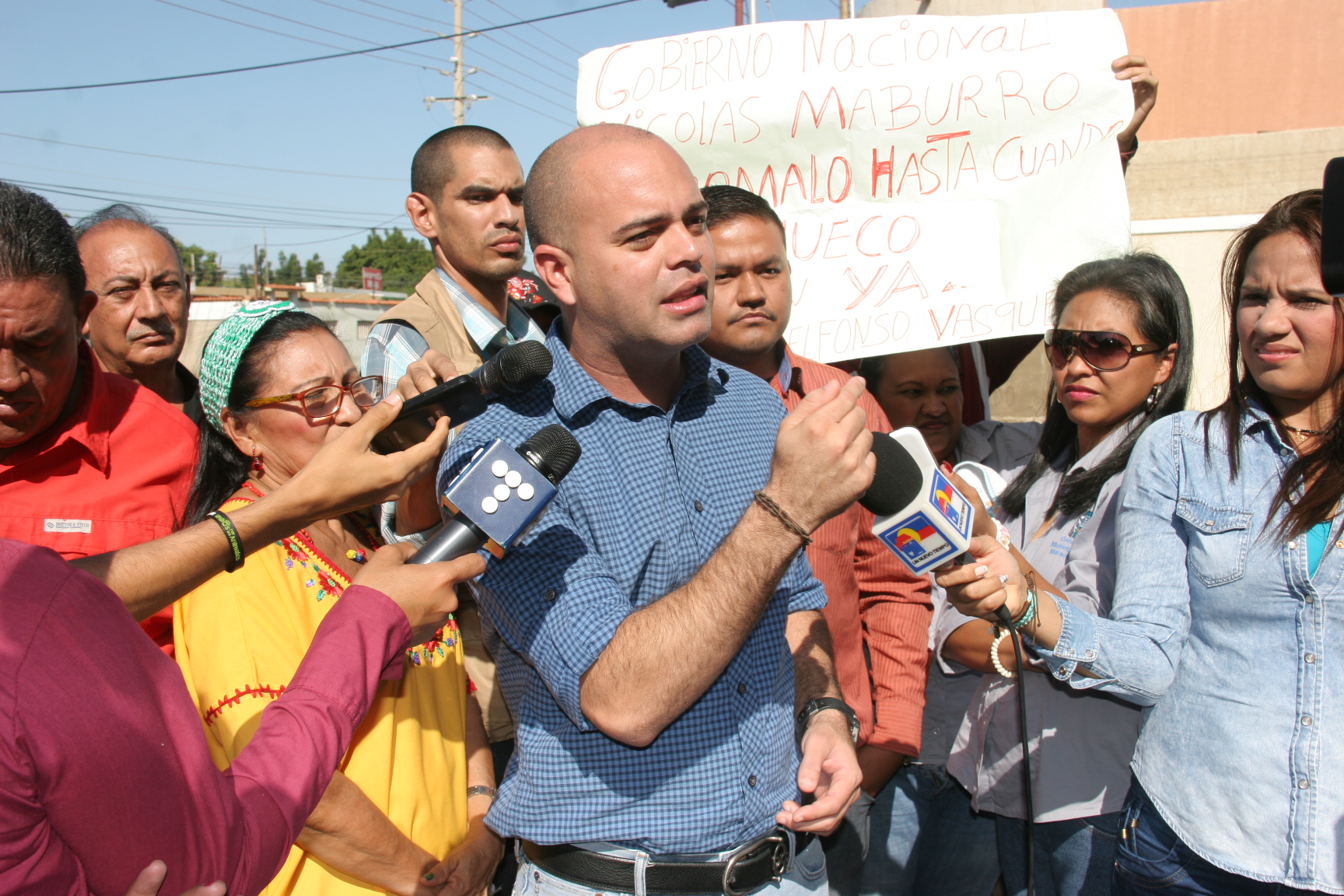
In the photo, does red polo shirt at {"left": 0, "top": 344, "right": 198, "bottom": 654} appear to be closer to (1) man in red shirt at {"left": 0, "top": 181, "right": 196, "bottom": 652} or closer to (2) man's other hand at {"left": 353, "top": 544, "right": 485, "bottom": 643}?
(1) man in red shirt at {"left": 0, "top": 181, "right": 196, "bottom": 652}

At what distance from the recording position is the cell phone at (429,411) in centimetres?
180

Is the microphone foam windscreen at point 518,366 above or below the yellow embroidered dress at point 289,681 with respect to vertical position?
above

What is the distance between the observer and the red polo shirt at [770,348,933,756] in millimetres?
2727

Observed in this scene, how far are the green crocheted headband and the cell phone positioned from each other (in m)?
0.71

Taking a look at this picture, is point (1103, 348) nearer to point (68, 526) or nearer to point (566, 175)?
point (566, 175)

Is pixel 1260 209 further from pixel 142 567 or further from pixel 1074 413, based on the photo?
pixel 142 567

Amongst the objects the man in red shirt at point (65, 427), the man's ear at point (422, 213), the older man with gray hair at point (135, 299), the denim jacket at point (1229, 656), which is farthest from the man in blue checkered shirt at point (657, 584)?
the older man with gray hair at point (135, 299)

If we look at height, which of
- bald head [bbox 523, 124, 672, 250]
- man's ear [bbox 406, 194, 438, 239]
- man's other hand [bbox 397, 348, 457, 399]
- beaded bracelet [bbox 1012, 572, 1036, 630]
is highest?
man's ear [bbox 406, 194, 438, 239]

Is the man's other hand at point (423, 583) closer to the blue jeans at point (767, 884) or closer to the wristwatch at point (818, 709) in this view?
the blue jeans at point (767, 884)

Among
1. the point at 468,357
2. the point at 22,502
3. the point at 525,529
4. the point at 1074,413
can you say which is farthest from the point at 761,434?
the point at 22,502

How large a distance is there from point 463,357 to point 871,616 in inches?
64.6

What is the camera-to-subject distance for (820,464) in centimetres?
148

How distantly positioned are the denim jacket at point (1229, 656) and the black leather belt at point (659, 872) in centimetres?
82

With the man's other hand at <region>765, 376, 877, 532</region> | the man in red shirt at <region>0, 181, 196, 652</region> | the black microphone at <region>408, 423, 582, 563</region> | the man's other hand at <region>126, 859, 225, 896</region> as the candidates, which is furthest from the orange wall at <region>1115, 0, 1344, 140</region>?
the man's other hand at <region>126, 859, 225, 896</region>
